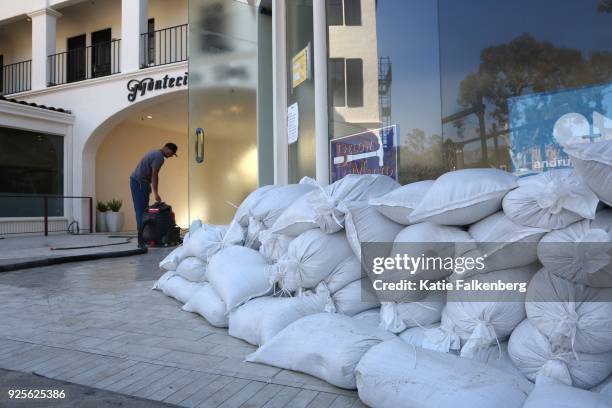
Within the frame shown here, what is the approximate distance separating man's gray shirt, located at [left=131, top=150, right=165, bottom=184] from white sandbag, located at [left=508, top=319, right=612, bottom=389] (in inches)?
241

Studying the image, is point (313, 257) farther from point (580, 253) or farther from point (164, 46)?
point (164, 46)

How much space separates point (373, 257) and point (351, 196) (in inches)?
14.7

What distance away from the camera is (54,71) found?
12.8 meters

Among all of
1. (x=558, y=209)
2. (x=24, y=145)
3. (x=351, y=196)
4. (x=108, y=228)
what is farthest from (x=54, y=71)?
(x=558, y=209)

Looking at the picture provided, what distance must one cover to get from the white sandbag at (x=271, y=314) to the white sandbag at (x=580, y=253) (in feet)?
3.69

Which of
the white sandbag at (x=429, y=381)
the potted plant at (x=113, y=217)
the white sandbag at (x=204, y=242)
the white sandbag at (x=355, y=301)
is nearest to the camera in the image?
the white sandbag at (x=429, y=381)

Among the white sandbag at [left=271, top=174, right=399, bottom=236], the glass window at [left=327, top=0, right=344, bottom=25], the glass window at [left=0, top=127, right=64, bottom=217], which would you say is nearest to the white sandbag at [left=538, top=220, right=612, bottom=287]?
the white sandbag at [left=271, top=174, right=399, bottom=236]

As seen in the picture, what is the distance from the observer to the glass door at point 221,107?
6371 mm

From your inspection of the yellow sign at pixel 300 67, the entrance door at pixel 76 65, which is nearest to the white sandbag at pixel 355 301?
the yellow sign at pixel 300 67

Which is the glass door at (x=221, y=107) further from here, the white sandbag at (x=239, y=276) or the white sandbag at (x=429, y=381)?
the white sandbag at (x=429, y=381)

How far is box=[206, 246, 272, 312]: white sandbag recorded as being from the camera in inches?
103

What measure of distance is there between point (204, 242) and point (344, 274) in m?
1.47

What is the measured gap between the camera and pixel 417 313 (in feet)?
6.75

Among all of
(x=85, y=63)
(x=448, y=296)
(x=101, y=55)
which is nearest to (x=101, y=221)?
(x=85, y=63)
